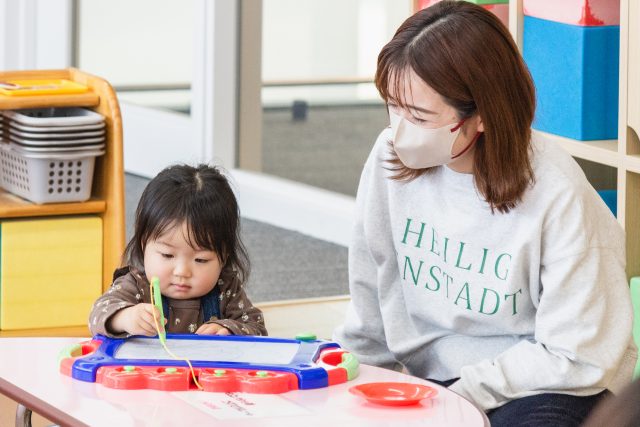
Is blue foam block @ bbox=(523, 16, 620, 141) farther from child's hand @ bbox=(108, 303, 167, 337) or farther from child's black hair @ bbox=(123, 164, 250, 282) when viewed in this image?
child's hand @ bbox=(108, 303, 167, 337)

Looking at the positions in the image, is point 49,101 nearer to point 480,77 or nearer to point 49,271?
point 49,271

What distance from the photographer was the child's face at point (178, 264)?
157 centimetres

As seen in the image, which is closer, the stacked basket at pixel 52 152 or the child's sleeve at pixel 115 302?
the child's sleeve at pixel 115 302

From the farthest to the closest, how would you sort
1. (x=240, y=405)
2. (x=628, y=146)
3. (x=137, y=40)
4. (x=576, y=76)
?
(x=137, y=40)
(x=576, y=76)
(x=628, y=146)
(x=240, y=405)

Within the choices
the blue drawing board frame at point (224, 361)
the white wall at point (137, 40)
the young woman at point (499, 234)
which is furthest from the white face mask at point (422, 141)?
the white wall at point (137, 40)

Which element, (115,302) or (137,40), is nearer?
(115,302)

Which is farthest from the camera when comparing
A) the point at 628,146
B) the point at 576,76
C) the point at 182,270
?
the point at 576,76

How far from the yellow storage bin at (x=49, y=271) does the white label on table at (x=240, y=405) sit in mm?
1324

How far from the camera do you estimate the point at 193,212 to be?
160 centimetres

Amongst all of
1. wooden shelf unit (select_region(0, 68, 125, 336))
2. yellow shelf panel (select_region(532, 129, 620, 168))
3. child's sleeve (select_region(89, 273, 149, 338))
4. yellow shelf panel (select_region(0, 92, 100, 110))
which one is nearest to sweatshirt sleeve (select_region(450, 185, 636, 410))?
child's sleeve (select_region(89, 273, 149, 338))

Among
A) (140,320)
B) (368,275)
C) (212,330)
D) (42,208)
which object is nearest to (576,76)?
(368,275)

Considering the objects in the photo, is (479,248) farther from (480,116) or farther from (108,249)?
(108,249)

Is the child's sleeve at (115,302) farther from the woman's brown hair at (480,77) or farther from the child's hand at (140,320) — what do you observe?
the woman's brown hair at (480,77)

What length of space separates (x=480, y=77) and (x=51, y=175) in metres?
1.33
